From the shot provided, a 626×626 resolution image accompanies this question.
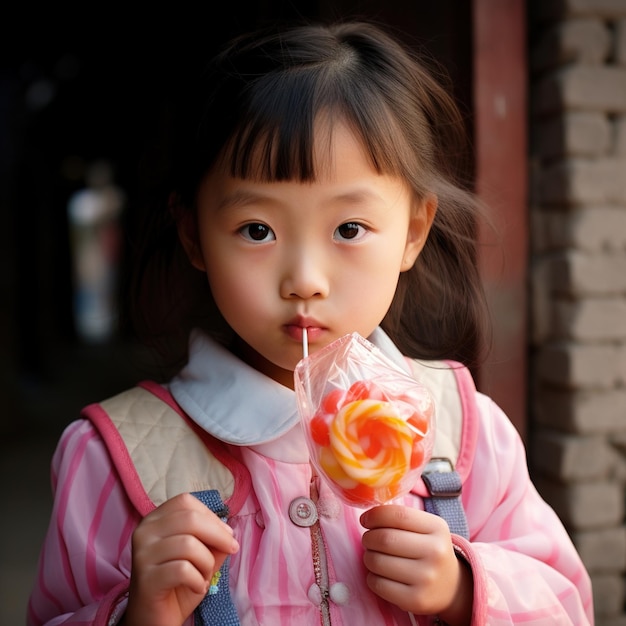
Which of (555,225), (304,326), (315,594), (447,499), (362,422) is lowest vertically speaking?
(315,594)

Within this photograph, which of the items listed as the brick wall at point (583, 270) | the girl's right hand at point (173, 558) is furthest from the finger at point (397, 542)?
the brick wall at point (583, 270)

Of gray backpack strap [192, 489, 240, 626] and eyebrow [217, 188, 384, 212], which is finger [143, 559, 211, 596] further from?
eyebrow [217, 188, 384, 212]

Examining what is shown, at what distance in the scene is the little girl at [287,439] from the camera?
131 cm

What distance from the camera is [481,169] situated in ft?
7.82

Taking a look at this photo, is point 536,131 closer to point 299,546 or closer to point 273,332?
point 273,332

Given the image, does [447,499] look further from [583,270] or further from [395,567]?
[583,270]

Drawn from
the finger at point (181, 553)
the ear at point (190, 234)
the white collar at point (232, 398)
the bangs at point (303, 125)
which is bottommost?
the finger at point (181, 553)

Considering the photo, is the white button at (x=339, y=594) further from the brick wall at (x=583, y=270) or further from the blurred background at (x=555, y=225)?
the brick wall at (x=583, y=270)

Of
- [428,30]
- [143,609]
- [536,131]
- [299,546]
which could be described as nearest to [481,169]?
[536,131]

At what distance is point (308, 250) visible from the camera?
135 cm

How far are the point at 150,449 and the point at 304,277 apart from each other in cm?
45

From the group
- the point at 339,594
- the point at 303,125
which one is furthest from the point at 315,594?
the point at 303,125

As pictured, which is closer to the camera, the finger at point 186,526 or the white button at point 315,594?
the finger at point 186,526

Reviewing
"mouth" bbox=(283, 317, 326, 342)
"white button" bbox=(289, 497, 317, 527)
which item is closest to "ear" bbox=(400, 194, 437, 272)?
"mouth" bbox=(283, 317, 326, 342)
